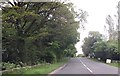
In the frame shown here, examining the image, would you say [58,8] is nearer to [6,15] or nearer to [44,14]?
[44,14]

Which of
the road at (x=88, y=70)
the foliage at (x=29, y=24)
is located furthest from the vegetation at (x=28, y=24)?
the road at (x=88, y=70)

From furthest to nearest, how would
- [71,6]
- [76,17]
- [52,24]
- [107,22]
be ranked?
[107,22] → [76,17] → [52,24] → [71,6]

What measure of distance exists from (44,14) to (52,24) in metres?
3.21

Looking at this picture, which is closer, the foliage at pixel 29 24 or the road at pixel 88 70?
the road at pixel 88 70

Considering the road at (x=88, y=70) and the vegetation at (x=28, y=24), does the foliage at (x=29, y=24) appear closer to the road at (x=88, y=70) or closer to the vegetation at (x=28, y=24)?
the vegetation at (x=28, y=24)

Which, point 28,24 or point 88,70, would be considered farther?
point 28,24

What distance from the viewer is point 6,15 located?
108ft

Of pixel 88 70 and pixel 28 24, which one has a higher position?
pixel 28 24

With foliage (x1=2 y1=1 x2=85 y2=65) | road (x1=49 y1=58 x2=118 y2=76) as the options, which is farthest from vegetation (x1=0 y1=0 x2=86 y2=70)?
road (x1=49 y1=58 x2=118 y2=76)

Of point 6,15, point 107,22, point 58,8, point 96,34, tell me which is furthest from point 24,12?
point 96,34

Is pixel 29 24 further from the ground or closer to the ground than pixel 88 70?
further from the ground

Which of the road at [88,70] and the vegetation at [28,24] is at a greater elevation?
the vegetation at [28,24]

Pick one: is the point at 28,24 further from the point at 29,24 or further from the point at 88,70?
the point at 88,70

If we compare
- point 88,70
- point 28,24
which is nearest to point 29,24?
point 28,24
